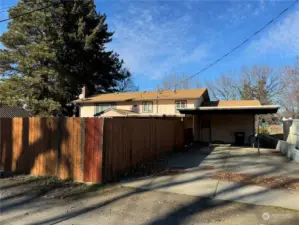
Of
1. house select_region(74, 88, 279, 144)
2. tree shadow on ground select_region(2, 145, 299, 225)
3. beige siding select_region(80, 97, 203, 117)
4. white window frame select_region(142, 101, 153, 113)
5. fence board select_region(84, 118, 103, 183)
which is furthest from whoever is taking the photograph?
white window frame select_region(142, 101, 153, 113)

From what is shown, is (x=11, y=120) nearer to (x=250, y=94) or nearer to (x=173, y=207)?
(x=173, y=207)

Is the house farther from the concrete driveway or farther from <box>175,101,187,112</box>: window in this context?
the concrete driveway

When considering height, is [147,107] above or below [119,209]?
above

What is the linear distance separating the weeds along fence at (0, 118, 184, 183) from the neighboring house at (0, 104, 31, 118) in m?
21.0

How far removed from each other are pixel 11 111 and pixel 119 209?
86.2 feet

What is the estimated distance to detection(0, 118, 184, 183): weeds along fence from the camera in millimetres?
6086

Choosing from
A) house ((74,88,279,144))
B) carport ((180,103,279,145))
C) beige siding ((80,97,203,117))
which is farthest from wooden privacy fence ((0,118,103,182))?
beige siding ((80,97,203,117))

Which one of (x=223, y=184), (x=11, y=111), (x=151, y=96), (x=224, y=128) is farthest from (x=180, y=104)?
(x=11, y=111)

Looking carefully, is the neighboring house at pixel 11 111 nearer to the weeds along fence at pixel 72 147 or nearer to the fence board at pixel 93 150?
the weeds along fence at pixel 72 147

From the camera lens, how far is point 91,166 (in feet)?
20.0

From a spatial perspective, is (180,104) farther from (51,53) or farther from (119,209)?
(119,209)

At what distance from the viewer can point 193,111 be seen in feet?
54.1

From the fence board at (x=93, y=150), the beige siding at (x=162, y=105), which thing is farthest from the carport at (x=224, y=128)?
the fence board at (x=93, y=150)

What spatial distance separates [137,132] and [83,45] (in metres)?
23.3
